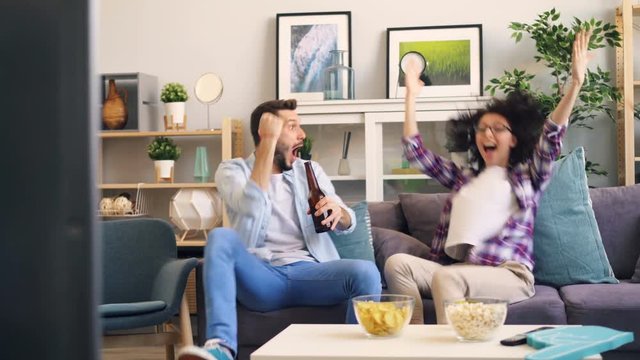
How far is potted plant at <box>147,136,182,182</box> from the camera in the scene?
4.89 metres

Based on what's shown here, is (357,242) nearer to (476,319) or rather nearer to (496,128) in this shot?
(496,128)

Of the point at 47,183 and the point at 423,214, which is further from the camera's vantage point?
the point at 423,214

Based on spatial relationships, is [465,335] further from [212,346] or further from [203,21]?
[203,21]

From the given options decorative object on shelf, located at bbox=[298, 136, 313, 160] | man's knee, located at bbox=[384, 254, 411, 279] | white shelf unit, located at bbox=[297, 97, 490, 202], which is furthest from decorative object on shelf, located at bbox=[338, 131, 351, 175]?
man's knee, located at bbox=[384, 254, 411, 279]

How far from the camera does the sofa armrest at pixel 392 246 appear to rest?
3324 millimetres

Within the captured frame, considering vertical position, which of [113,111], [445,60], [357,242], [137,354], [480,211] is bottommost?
[137,354]

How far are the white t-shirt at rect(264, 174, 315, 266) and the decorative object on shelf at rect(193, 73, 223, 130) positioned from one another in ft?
5.87

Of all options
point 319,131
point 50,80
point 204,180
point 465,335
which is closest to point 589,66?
point 319,131

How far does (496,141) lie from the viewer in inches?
127

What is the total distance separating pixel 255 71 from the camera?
16.6ft

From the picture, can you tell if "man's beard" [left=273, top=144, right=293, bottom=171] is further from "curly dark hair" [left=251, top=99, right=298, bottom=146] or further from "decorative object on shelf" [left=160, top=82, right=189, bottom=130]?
"decorative object on shelf" [left=160, top=82, right=189, bottom=130]

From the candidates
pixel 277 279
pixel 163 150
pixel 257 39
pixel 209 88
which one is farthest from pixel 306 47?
pixel 277 279

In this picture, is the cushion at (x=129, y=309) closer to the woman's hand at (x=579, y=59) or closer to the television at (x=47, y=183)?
the woman's hand at (x=579, y=59)

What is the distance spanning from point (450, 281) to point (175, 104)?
96.7 inches
